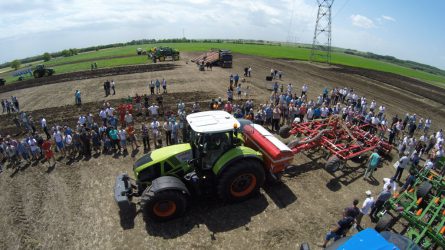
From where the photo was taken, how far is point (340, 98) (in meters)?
21.1

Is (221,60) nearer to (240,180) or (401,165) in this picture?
(401,165)

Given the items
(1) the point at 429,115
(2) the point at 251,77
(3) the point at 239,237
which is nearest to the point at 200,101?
(2) the point at 251,77

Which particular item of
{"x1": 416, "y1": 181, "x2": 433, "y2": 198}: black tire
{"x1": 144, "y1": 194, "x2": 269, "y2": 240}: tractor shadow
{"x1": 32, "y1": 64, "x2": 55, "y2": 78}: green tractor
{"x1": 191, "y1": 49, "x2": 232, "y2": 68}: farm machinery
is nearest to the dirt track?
{"x1": 144, "y1": 194, "x2": 269, "y2": 240}: tractor shadow

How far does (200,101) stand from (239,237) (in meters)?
14.0

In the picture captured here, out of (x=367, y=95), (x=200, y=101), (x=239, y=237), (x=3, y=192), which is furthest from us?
(x=367, y=95)

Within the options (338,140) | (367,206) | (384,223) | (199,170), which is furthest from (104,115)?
(384,223)

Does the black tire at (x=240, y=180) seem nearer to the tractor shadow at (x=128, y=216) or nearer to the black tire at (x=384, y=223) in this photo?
the tractor shadow at (x=128, y=216)

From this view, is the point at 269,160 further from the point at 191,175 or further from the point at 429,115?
the point at 429,115

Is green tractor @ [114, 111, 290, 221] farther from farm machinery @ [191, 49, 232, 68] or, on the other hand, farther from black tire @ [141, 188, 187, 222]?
farm machinery @ [191, 49, 232, 68]

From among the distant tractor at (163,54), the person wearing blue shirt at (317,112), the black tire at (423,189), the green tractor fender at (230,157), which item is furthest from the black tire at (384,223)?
the distant tractor at (163,54)

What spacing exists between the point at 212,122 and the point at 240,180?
78.4 inches

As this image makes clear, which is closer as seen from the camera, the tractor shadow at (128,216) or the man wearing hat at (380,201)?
the tractor shadow at (128,216)

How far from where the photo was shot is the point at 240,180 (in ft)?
27.1

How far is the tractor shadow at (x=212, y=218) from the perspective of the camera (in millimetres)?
7555
